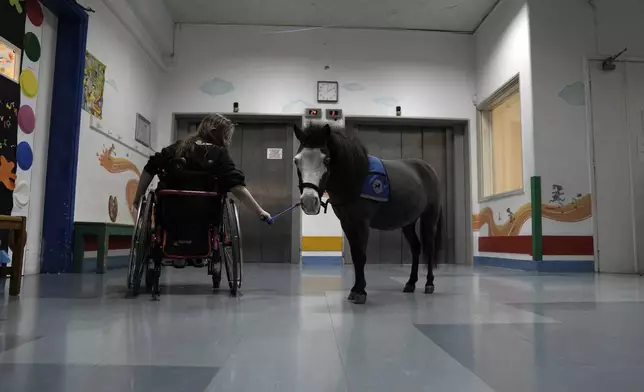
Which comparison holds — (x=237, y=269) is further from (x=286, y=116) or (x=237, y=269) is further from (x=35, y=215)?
(x=286, y=116)

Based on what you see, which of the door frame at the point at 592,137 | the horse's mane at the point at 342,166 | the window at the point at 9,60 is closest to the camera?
the horse's mane at the point at 342,166

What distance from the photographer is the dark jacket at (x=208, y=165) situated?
2885 millimetres

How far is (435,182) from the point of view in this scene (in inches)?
137

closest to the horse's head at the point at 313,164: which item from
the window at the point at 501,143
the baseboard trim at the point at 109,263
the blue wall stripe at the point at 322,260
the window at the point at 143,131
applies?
the baseboard trim at the point at 109,263

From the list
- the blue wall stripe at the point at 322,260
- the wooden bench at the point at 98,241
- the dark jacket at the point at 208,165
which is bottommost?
the blue wall stripe at the point at 322,260

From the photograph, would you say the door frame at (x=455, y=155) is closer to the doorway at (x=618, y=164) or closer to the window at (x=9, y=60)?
the doorway at (x=618, y=164)

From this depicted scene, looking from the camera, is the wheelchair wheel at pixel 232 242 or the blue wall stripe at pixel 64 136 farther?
the blue wall stripe at pixel 64 136

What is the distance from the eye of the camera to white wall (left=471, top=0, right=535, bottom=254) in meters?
6.06

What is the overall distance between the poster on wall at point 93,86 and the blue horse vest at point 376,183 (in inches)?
145

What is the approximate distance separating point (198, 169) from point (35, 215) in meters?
2.65

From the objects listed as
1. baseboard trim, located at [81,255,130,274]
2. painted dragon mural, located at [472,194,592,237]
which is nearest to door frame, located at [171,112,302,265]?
baseboard trim, located at [81,255,130,274]

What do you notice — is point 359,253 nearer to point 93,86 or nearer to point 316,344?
point 316,344

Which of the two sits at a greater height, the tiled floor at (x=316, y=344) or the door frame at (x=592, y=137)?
the door frame at (x=592, y=137)

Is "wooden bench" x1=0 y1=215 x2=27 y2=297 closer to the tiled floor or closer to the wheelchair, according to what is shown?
the tiled floor
